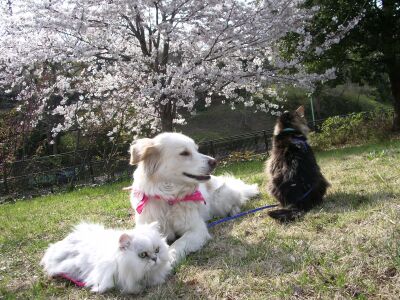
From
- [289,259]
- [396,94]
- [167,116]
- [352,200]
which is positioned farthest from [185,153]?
[396,94]

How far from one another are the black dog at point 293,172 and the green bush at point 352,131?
9.70 m

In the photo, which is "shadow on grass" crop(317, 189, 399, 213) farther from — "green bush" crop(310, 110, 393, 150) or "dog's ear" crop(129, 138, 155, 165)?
"green bush" crop(310, 110, 393, 150)

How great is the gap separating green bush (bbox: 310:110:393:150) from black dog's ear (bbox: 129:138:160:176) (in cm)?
1095

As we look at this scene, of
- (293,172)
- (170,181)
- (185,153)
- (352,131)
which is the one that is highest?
(185,153)

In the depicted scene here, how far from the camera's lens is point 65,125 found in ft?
37.9

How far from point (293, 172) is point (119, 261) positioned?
213 cm

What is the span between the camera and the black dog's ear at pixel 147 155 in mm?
3447

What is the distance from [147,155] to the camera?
346 centimetres

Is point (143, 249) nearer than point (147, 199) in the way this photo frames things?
Yes

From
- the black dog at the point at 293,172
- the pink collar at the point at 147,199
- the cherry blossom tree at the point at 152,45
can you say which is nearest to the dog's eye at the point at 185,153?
the pink collar at the point at 147,199

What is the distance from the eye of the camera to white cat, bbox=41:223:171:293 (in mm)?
2436

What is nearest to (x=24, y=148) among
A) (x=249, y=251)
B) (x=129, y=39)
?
(x=129, y=39)

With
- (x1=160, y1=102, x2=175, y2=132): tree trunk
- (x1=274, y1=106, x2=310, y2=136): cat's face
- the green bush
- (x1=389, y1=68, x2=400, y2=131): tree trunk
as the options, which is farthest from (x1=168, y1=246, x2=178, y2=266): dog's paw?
(x1=389, y1=68, x2=400, y2=131): tree trunk

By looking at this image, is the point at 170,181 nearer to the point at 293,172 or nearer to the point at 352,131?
the point at 293,172
